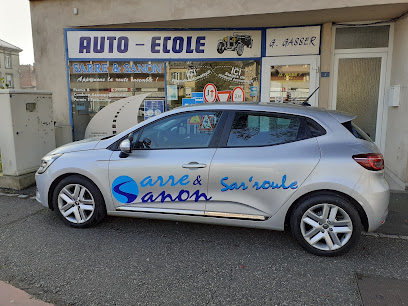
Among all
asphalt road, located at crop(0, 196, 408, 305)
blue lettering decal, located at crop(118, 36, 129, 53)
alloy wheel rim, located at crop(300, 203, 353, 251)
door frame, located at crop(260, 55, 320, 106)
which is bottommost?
asphalt road, located at crop(0, 196, 408, 305)

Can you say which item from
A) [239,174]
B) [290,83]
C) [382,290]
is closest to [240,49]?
[290,83]

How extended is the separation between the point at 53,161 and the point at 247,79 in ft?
17.1

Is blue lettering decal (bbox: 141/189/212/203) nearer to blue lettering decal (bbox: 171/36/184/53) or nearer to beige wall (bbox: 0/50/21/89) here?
blue lettering decal (bbox: 171/36/184/53)

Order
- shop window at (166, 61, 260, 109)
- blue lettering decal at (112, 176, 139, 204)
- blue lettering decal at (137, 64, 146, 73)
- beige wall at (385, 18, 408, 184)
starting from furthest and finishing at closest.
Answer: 1. blue lettering decal at (137, 64, 146, 73)
2. shop window at (166, 61, 260, 109)
3. beige wall at (385, 18, 408, 184)
4. blue lettering decal at (112, 176, 139, 204)

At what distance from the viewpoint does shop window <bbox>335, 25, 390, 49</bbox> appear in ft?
22.5

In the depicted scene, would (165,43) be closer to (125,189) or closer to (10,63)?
(125,189)

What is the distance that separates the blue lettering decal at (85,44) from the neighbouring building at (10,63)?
4624 cm

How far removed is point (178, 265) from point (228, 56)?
577 cm

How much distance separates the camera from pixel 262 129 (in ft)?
11.8

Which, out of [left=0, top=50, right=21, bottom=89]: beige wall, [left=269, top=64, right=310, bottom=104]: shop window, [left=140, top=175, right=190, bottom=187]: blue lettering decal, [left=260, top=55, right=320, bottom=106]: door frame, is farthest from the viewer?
[left=0, top=50, right=21, bottom=89]: beige wall

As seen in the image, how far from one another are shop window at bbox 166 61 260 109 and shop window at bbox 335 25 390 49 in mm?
1877

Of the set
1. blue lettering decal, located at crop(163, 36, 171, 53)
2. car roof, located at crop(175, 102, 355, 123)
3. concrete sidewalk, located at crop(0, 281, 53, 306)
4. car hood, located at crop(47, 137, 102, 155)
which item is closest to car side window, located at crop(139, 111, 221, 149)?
car roof, located at crop(175, 102, 355, 123)

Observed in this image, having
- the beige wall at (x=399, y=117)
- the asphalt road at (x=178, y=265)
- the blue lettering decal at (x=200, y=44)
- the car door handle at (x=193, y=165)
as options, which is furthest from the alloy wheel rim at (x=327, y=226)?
the blue lettering decal at (x=200, y=44)

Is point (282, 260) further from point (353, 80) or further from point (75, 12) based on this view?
point (75, 12)
